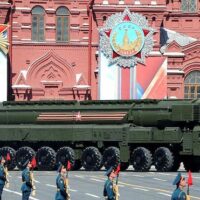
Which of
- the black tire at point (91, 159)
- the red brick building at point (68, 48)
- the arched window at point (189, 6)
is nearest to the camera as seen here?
the black tire at point (91, 159)

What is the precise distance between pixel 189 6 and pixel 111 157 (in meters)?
31.6

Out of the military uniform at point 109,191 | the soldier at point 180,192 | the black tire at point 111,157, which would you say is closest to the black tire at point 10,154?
the black tire at point 111,157

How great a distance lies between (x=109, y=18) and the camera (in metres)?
80.8

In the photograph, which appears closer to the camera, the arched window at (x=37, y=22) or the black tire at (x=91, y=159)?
the black tire at (x=91, y=159)

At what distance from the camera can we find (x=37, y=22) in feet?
270

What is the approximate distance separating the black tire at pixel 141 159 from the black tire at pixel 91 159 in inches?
77.2

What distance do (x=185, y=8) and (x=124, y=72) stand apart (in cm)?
942

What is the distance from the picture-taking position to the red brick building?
3184 inches

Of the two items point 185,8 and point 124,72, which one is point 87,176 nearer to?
point 124,72

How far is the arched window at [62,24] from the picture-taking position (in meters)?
82.5

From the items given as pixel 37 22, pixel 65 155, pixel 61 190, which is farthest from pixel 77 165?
pixel 61 190

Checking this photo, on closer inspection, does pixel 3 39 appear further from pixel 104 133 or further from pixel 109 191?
pixel 109 191

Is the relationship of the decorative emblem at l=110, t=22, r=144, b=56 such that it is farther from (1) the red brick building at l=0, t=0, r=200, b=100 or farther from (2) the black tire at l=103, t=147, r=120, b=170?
(2) the black tire at l=103, t=147, r=120, b=170

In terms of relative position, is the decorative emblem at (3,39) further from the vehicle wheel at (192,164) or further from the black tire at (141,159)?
the vehicle wheel at (192,164)
